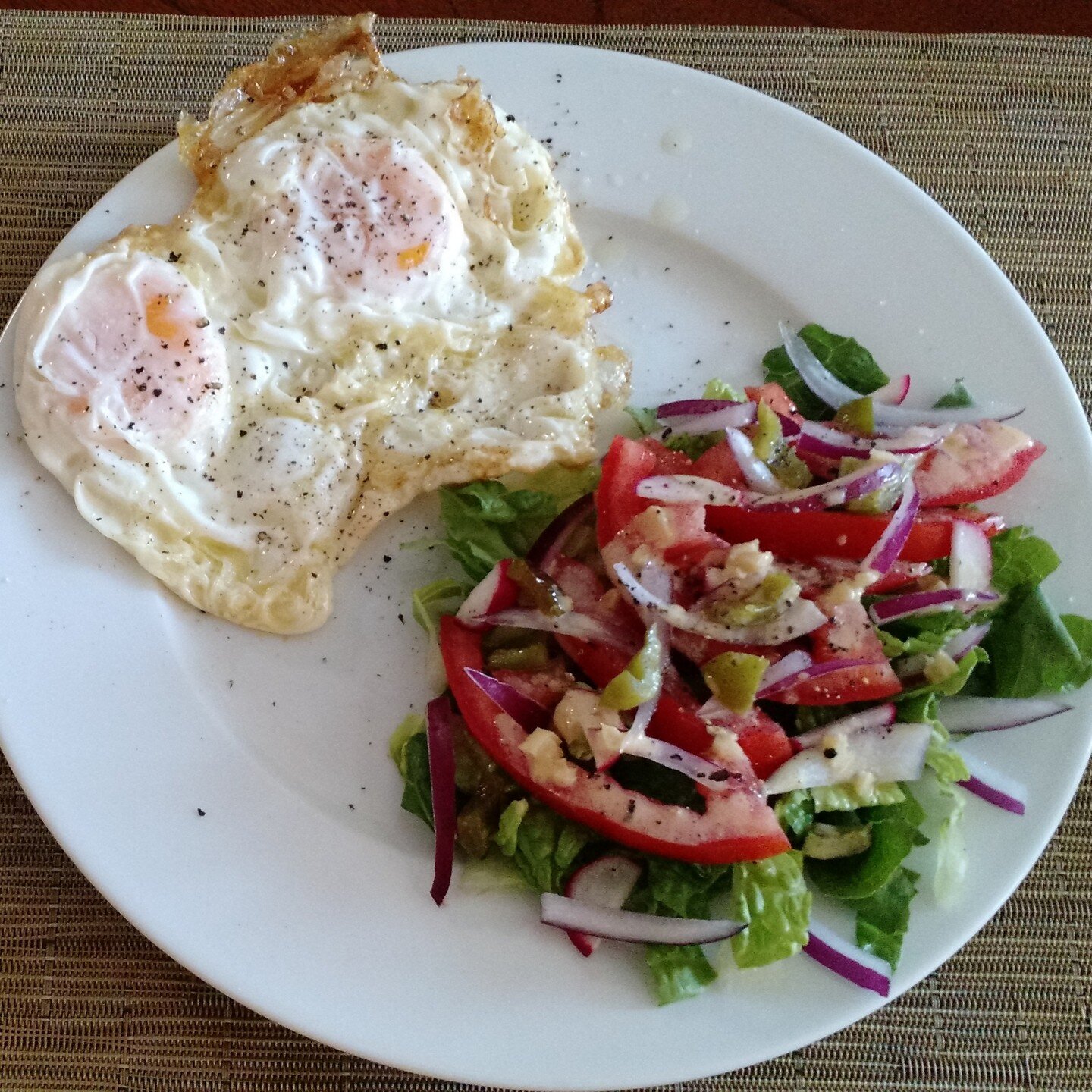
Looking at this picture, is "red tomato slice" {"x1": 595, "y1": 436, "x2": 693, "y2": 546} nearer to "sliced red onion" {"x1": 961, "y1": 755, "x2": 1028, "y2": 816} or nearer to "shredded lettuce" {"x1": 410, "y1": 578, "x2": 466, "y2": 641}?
"shredded lettuce" {"x1": 410, "y1": 578, "x2": 466, "y2": 641}

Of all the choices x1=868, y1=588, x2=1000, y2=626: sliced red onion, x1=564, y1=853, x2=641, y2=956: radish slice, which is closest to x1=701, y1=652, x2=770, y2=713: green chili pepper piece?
x1=868, y1=588, x2=1000, y2=626: sliced red onion

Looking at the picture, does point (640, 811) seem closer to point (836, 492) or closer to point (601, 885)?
point (601, 885)

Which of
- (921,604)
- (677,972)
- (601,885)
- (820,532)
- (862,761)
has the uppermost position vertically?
(820,532)

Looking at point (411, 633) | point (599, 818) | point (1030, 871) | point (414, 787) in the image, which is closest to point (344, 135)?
point (411, 633)

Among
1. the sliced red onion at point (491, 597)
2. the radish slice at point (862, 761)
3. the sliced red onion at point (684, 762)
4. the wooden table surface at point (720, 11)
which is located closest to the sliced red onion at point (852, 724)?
the radish slice at point (862, 761)

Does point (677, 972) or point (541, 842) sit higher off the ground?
point (541, 842)

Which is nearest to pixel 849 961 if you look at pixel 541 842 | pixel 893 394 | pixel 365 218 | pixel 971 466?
pixel 541 842
